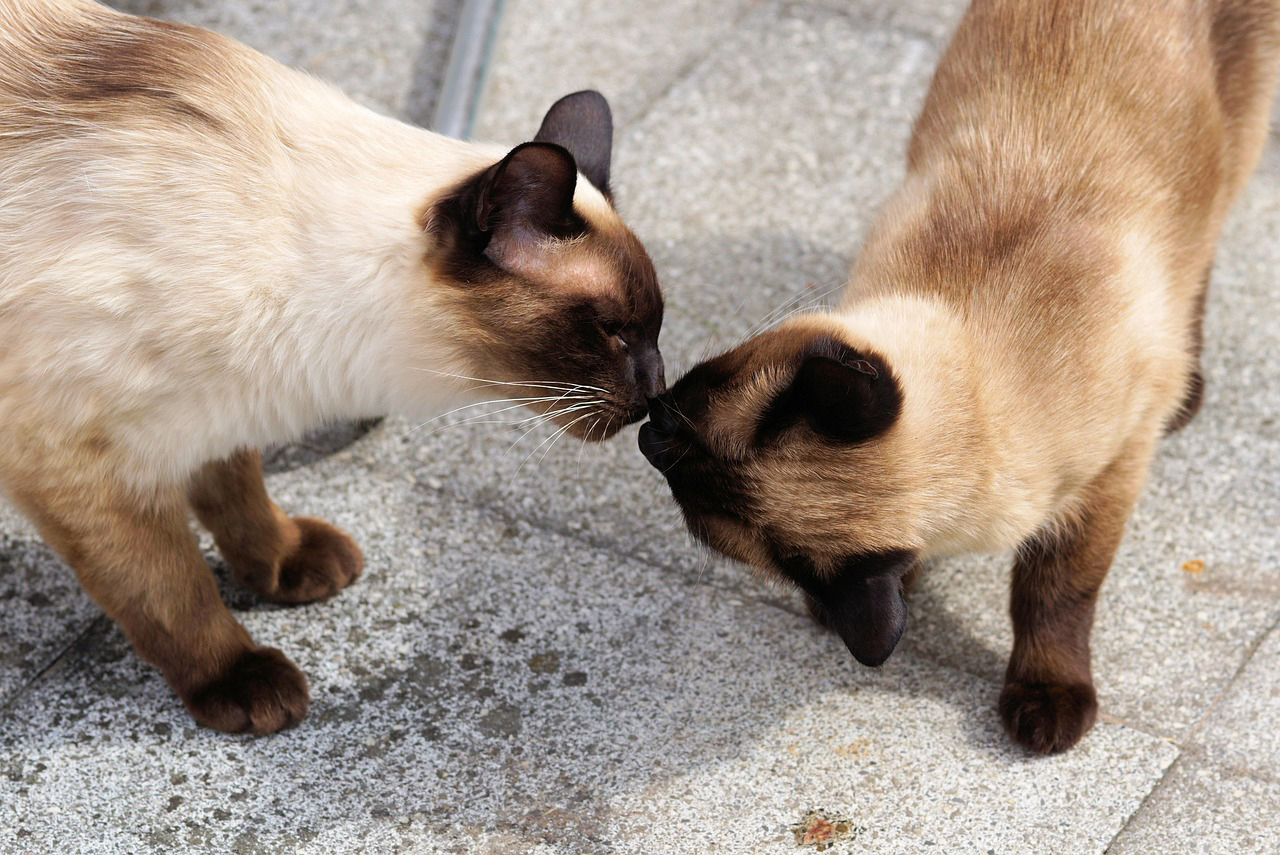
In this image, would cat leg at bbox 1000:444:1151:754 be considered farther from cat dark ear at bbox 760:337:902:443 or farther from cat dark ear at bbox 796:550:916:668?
cat dark ear at bbox 760:337:902:443

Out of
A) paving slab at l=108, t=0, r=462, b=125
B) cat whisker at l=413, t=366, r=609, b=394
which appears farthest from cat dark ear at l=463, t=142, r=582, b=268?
paving slab at l=108, t=0, r=462, b=125

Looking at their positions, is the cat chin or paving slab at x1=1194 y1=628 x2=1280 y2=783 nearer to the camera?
the cat chin

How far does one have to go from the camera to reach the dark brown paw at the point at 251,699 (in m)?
2.70

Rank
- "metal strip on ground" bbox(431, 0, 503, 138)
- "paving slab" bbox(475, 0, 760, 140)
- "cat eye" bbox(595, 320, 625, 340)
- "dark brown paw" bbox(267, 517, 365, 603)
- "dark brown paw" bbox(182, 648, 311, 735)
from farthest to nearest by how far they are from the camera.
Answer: "paving slab" bbox(475, 0, 760, 140), "metal strip on ground" bbox(431, 0, 503, 138), "dark brown paw" bbox(267, 517, 365, 603), "dark brown paw" bbox(182, 648, 311, 735), "cat eye" bbox(595, 320, 625, 340)

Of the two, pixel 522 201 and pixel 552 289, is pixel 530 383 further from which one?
pixel 522 201

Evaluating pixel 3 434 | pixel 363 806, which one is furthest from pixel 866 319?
pixel 3 434

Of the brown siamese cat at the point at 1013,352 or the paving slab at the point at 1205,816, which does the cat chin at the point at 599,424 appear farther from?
the paving slab at the point at 1205,816

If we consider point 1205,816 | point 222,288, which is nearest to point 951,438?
point 1205,816

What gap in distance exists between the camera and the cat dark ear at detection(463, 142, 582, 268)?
7.64ft

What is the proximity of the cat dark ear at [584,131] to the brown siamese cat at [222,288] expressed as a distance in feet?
0.06

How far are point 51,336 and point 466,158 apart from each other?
87cm

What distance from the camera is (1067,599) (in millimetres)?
2859

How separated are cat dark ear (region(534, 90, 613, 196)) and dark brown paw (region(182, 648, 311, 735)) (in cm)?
127

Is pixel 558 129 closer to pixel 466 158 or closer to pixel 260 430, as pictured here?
pixel 466 158
